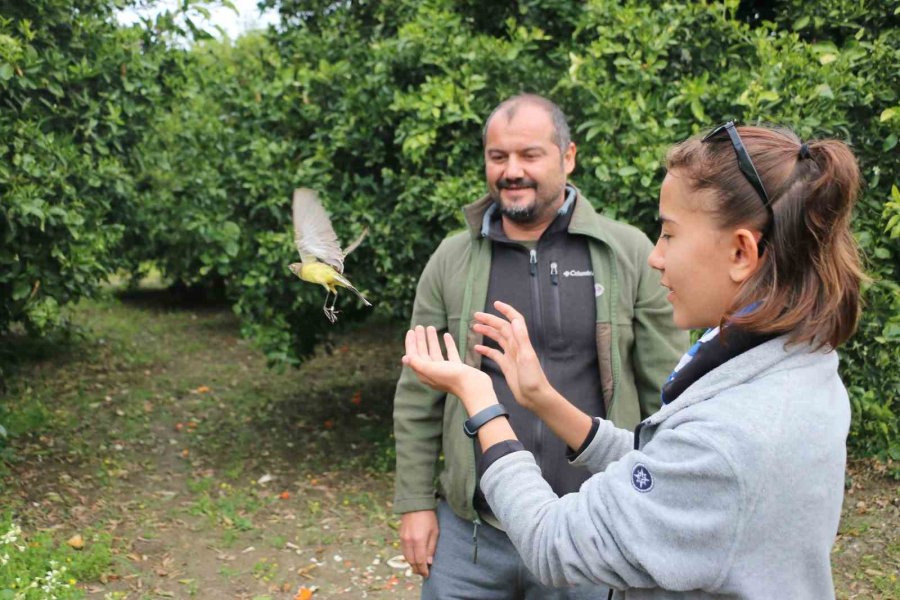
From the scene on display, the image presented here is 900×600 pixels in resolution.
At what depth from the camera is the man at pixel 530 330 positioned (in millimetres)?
2914

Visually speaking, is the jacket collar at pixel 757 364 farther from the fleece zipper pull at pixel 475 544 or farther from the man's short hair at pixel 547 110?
the man's short hair at pixel 547 110

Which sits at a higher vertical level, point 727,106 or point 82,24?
point 82,24

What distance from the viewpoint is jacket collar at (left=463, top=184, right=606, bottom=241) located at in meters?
3.07

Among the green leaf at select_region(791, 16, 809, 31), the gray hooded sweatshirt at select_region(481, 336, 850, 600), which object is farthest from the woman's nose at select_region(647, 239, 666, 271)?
the green leaf at select_region(791, 16, 809, 31)

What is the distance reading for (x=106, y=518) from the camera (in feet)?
20.0

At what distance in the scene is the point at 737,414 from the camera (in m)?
1.56

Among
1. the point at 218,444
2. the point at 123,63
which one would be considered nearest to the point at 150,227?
the point at 218,444

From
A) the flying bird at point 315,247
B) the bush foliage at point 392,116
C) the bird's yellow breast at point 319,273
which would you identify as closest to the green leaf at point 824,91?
the bush foliage at point 392,116

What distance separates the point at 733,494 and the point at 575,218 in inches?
67.2

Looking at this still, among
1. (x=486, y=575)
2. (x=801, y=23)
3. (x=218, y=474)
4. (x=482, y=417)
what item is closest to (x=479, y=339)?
(x=486, y=575)

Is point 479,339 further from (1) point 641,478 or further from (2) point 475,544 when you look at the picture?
(1) point 641,478

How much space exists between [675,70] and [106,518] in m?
4.77

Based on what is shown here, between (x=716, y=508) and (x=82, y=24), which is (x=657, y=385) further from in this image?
(x=82, y=24)

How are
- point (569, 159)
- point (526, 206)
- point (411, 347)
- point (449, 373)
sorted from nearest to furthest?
point (449, 373), point (411, 347), point (526, 206), point (569, 159)
